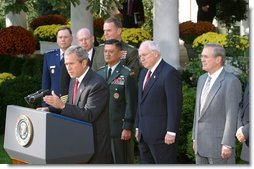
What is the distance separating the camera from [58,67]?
8.20m

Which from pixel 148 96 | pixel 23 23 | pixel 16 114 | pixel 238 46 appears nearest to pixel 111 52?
pixel 148 96

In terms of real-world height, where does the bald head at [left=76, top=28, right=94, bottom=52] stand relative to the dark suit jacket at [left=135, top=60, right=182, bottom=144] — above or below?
above

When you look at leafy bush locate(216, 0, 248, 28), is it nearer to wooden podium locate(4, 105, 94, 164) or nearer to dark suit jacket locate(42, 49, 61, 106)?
dark suit jacket locate(42, 49, 61, 106)

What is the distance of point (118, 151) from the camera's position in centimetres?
741

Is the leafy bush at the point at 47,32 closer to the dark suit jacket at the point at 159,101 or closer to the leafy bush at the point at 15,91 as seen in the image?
the leafy bush at the point at 15,91

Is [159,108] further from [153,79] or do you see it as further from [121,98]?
[121,98]

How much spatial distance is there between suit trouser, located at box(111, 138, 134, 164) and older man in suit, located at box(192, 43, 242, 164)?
3.39 ft

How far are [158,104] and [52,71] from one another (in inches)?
73.0

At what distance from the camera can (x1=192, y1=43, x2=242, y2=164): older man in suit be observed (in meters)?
6.37

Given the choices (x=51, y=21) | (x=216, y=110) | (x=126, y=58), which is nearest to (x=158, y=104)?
(x=216, y=110)

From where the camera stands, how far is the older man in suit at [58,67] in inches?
307

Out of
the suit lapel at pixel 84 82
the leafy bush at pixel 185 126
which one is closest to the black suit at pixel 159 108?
the suit lapel at pixel 84 82

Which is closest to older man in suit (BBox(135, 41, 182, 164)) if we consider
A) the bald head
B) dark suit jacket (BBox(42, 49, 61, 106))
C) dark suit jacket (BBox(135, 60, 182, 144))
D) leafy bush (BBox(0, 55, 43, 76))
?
dark suit jacket (BBox(135, 60, 182, 144))

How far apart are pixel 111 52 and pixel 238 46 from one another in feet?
12.7
